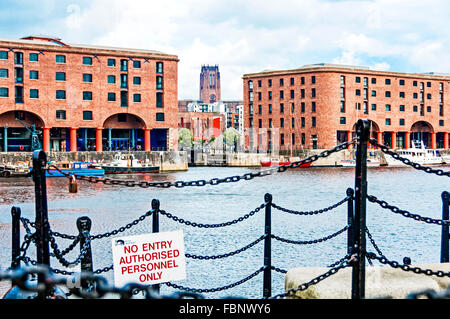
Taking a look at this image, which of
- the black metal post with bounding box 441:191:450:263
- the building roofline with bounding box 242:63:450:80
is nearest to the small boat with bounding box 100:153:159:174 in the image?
the building roofline with bounding box 242:63:450:80

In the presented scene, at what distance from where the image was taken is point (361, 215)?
5.05 metres

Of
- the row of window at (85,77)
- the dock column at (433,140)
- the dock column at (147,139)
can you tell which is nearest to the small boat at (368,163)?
the dock column at (433,140)

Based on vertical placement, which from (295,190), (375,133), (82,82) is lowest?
(295,190)

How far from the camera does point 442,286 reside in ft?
19.5

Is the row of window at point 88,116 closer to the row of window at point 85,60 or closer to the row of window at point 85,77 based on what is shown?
the row of window at point 85,77

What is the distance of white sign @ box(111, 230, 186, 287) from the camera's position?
602cm

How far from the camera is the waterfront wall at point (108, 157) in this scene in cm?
6016

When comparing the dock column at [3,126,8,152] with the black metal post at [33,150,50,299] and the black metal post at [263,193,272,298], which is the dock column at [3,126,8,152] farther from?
the black metal post at [33,150,50,299]

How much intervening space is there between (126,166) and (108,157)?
454 cm
